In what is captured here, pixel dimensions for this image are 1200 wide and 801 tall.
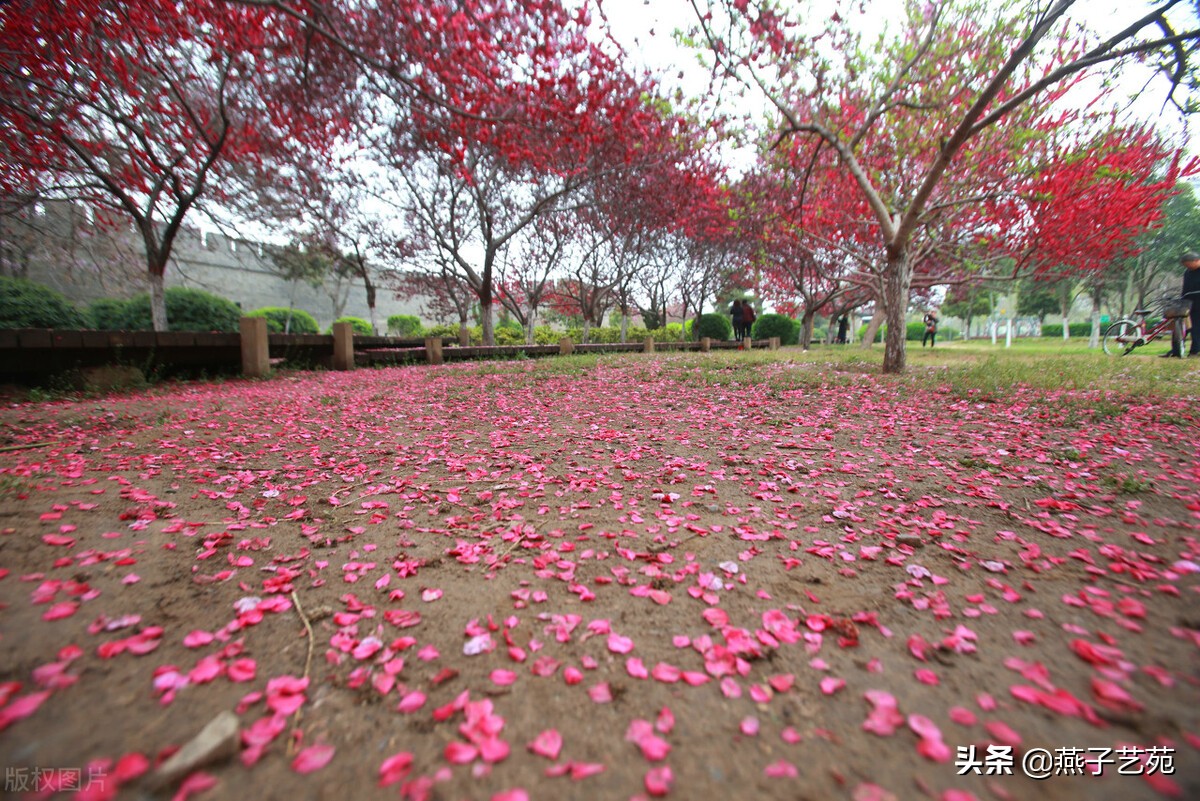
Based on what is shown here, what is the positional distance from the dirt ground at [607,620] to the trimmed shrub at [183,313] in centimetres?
866

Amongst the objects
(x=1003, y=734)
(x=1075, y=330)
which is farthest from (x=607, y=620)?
(x=1075, y=330)

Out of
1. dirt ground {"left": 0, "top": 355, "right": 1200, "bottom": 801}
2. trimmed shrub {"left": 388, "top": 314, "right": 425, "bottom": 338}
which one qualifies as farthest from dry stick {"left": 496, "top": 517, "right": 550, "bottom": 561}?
trimmed shrub {"left": 388, "top": 314, "right": 425, "bottom": 338}

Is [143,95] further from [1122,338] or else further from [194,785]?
[1122,338]

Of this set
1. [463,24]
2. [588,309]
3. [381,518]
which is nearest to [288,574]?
[381,518]

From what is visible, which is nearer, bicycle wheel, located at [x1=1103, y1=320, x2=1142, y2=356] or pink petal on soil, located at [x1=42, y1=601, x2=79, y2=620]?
pink petal on soil, located at [x1=42, y1=601, x2=79, y2=620]

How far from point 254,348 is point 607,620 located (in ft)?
26.5

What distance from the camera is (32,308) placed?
6875 mm

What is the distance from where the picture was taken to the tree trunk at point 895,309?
277 inches

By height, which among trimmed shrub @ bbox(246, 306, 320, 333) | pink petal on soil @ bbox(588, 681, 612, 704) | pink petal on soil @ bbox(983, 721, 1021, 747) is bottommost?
pink petal on soil @ bbox(588, 681, 612, 704)

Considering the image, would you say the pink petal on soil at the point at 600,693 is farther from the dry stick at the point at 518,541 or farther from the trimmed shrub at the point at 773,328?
the trimmed shrub at the point at 773,328

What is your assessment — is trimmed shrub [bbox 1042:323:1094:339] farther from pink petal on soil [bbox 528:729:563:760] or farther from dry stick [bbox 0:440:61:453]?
dry stick [bbox 0:440:61:453]

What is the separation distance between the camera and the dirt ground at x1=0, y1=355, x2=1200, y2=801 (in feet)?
3.57

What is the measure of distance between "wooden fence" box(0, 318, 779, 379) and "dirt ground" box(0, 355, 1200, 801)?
3334 mm

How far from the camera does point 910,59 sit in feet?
22.2
